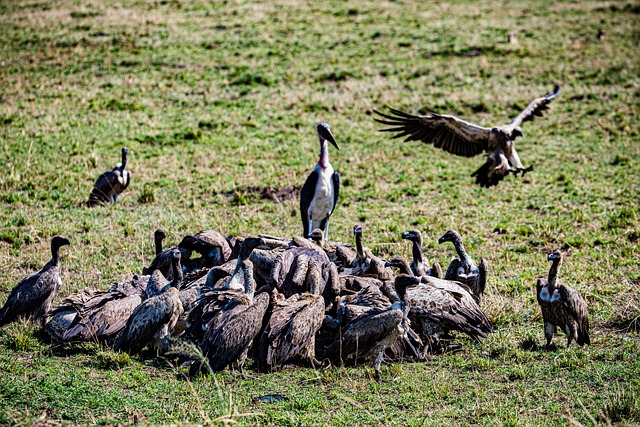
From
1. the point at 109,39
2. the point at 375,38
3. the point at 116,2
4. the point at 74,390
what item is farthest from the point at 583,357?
the point at 116,2

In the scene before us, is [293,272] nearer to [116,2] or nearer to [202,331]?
[202,331]

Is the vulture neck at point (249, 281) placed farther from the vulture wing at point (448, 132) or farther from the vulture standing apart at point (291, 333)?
the vulture wing at point (448, 132)

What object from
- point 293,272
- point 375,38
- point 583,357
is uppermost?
point 375,38

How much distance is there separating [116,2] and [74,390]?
31.0 meters

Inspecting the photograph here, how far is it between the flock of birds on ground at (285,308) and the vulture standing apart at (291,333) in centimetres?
1

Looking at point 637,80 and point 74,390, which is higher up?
point 637,80

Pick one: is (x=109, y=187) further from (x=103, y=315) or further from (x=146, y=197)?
(x=103, y=315)

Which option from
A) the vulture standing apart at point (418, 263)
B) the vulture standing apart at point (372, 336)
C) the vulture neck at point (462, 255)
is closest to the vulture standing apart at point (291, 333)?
the vulture standing apart at point (372, 336)

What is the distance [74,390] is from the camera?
707 cm

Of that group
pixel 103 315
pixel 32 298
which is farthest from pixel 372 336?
pixel 32 298

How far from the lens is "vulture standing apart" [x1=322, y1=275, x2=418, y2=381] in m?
7.71

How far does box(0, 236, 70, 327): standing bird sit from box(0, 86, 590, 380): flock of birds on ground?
0.04 ft

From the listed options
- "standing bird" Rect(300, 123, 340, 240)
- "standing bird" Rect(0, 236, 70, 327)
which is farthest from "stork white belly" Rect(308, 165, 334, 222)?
"standing bird" Rect(0, 236, 70, 327)

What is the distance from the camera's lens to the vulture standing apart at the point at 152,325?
7957mm
